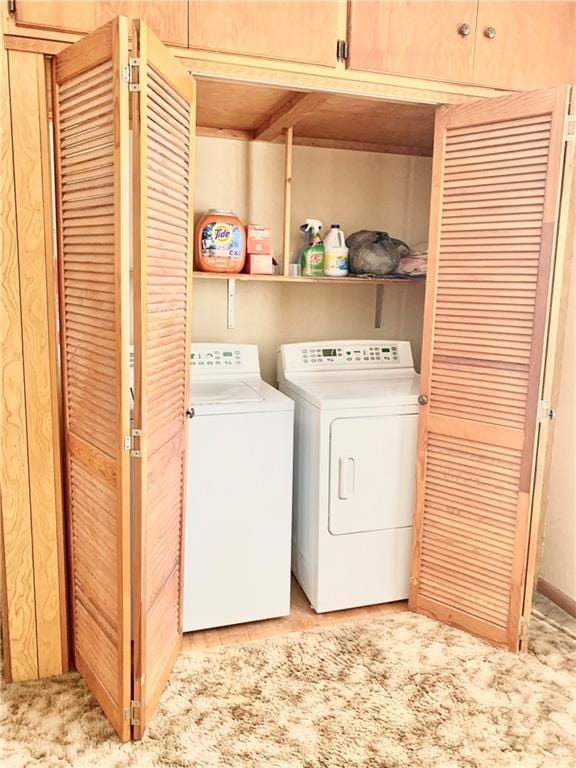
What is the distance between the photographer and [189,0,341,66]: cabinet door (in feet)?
6.05

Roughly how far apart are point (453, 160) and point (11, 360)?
168 cm

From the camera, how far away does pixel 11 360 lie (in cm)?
184

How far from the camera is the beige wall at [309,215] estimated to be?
2.78 metres

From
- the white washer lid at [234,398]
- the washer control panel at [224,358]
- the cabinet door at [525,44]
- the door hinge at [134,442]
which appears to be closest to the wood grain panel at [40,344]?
the door hinge at [134,442]

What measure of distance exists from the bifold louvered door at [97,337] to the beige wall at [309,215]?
1022 millimetres

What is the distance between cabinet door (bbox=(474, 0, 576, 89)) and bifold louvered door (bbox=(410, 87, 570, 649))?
24 cm

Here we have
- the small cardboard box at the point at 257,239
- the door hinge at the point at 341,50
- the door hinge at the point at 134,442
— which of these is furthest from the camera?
the small cardboard box at the point at 257,239

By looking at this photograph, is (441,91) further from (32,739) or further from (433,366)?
(32,739)

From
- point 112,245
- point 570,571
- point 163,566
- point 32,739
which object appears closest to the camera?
point 112,245

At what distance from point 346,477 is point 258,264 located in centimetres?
101

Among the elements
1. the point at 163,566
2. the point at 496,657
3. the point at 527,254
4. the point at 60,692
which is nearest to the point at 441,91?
the point at 527,254

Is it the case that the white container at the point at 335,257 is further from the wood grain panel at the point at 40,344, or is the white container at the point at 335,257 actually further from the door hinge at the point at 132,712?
the door hinge at the point at 132,712

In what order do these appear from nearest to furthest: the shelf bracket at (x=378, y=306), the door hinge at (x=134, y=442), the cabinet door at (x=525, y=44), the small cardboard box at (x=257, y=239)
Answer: the door hinge at (x=134, y=442), the cabinet door at (x=525, y=44), the small cardboard box at (x=257, y=239), the shelf bracket at (x=378, y=306)

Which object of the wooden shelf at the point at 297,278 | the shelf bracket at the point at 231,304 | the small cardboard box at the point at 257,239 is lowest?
the shelf bracket at the point at 231,304
